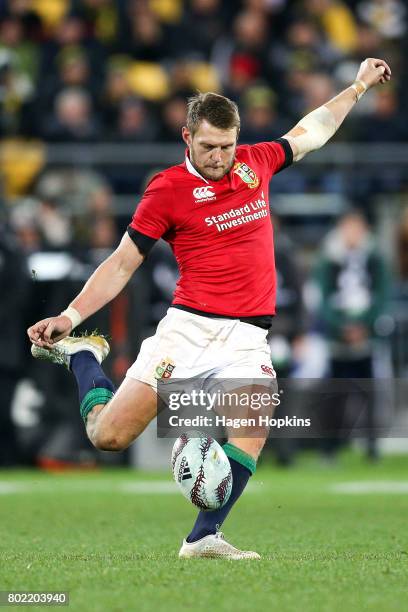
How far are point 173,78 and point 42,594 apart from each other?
12303 millimetres

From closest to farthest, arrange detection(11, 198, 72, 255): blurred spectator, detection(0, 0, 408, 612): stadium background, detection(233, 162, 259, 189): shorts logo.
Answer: detection(233, 162, 259, 189): shorts logo, detection(0, 0, 408, 612): stadium background, detection(11, 198, 72, 255): blurred spectator

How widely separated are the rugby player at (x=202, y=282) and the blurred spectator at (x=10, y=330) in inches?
261

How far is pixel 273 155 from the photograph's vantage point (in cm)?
755

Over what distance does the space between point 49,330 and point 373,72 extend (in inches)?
100

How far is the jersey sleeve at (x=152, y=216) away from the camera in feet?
23.1

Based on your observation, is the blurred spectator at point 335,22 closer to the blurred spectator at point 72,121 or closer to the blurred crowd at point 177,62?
the blurred crowd at point 177,62

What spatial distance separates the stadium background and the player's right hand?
1.07 metres

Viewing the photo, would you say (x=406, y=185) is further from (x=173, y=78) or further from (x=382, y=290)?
(x=173, y=78)

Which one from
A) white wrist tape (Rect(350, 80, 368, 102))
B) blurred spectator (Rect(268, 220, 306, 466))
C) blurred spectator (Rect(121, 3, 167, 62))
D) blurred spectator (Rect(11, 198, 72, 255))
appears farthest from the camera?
blurred spectator (Rect(121, 3, 167, 62))

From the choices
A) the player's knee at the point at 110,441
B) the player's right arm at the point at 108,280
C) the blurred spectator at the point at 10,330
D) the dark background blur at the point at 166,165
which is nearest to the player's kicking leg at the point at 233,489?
the player's knee at the point at 110,441

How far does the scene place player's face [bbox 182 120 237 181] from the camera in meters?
6.97

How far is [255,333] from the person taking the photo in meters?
7.18

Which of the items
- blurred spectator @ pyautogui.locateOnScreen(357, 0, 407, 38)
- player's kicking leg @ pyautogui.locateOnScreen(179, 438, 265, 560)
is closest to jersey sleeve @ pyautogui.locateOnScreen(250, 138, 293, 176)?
player's kicking leg @ pyautogui.locateOnScreen(179, 438, 265, 560)

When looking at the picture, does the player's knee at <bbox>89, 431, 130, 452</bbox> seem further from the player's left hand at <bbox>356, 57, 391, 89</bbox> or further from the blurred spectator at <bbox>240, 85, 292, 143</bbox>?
the blurred spectator at <bbox>240, 85, 292, 143</bbox>
